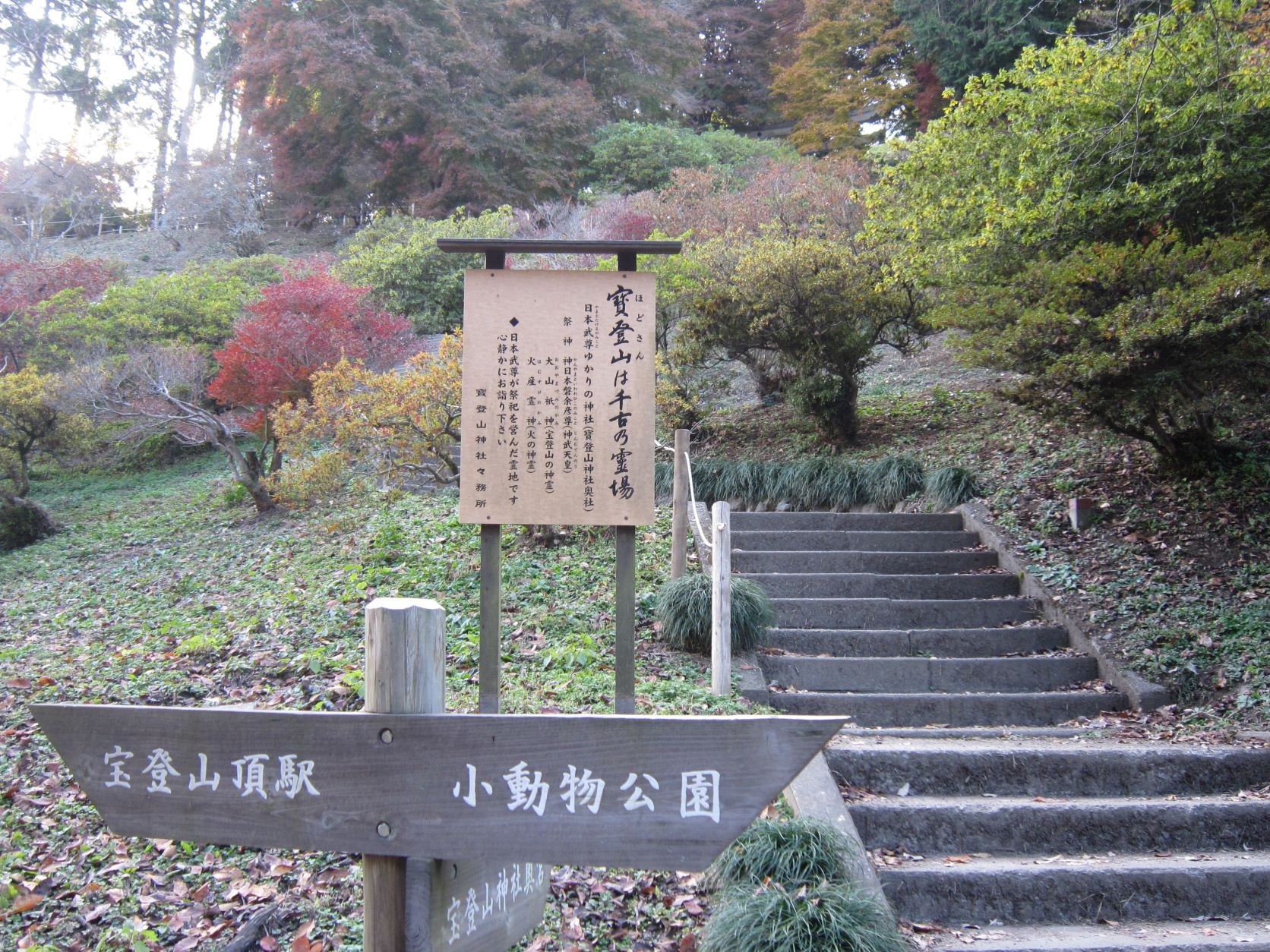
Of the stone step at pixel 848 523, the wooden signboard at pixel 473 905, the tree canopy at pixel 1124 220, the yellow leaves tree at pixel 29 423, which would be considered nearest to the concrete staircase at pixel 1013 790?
the stone step at pixel 848 523

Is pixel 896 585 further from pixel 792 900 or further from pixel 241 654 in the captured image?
pixel 241 654

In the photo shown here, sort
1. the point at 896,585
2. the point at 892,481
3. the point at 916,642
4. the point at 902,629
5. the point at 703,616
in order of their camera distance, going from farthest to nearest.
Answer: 1. the point at 892,481
2. the point at 896,585
3. the point at 902,629
4. the point at 916,642
5. the point at 703,616

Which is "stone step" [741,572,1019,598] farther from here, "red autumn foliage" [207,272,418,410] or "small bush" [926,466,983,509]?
"red autumn foliage" [207,272,418,410]

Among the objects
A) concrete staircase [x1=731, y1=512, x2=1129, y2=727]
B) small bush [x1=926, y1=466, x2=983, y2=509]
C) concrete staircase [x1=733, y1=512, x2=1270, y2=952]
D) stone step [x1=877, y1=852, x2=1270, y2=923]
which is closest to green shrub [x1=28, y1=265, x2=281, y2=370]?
concrete staircase [x1=731, y1=512, x2=1129, y2=727]

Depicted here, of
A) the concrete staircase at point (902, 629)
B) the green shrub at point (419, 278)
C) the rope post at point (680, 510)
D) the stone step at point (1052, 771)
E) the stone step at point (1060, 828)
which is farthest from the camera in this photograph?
the green shrub at point (419, 278)

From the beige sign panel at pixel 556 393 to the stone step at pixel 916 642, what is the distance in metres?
3.32

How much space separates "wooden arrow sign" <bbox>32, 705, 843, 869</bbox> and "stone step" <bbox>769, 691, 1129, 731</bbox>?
4.28 m

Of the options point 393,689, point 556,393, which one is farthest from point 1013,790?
point 393,689

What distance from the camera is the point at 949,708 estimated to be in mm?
6188

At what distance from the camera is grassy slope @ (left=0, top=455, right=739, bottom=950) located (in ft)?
13.2

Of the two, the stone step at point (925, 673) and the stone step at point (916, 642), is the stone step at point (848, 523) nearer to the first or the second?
the stone step at point (916, 642)

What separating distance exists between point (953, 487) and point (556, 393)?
644cm

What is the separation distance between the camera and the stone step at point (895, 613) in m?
7.48

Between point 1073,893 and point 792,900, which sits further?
point 1073,893
